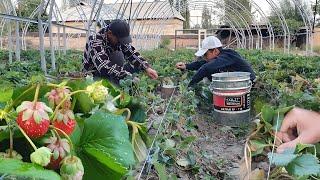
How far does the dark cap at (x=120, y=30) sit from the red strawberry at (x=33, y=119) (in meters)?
3.85

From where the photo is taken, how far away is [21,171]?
63cm

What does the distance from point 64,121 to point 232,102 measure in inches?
155

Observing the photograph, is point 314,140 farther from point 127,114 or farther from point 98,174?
point 98,174

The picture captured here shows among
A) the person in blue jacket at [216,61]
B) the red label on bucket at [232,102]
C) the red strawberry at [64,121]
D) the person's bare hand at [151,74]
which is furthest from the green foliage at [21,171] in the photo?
the person in blue jacket at [216,61]

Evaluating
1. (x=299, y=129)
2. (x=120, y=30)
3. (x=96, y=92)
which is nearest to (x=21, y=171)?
(x=96, y=92)

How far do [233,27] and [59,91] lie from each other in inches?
1077

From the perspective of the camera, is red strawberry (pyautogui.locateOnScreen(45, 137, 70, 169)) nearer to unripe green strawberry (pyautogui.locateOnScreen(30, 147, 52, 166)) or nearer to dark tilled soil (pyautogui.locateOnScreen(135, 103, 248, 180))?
unripe green strawberry (pyautogui.locateOnScreen(30, 147, 52, 166))

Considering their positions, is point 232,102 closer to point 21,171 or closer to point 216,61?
point 216,61

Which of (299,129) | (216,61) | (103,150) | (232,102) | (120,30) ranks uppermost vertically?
(120,30)

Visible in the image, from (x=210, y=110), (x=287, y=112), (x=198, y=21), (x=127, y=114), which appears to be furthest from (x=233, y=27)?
(x=127, y=114)

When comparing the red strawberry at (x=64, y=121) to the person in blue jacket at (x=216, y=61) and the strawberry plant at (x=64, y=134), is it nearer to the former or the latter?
the strawberry plant at (x=64, y=134)

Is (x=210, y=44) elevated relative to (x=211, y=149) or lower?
elevated

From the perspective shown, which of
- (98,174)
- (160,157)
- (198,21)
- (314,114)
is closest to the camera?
(98,174)

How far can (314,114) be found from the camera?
284cm
